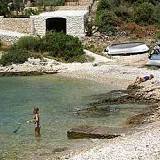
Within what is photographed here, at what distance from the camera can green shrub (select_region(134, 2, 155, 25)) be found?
197ft

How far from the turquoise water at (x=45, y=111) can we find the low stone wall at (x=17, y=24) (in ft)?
45.4

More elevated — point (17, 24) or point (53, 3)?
point (17, 24)

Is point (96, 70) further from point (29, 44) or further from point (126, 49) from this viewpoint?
point (29, 44)

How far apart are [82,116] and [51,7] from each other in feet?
119

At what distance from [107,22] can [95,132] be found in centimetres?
3186

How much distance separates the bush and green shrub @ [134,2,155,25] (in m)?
11.1

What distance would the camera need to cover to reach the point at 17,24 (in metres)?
59.5

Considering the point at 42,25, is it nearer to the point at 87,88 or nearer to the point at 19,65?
the point at 19,65

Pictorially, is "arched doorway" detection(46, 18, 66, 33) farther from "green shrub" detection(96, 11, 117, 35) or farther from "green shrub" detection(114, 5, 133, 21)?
"green shrub" detection(114, 5, 133, 21)

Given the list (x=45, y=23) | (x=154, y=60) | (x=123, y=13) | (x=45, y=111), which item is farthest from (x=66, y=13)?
(x=45, y=111)

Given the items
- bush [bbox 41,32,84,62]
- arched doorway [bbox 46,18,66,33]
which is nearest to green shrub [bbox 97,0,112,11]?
arched doorway [bbox 46,18,66,33]

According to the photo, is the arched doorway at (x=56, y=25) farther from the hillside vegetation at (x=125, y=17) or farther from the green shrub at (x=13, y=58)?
the green shrub at (x=13, y=58)

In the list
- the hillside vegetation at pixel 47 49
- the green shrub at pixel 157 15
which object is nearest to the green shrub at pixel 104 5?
the green shrub at pixel 157 15

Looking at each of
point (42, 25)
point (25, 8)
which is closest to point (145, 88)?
point (42, 25)
